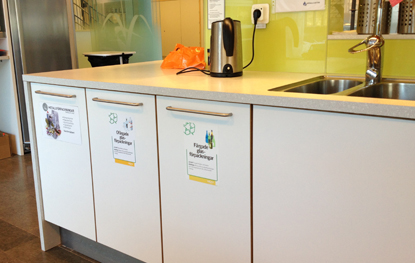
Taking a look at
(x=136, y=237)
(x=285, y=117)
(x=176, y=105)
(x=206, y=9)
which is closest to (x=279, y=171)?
(x=285, y=117)

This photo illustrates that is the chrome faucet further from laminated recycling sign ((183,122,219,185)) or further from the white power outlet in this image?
laminated recycling sign ((183,122,219,185))

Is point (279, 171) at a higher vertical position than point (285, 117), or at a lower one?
lower

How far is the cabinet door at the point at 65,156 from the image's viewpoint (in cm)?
181

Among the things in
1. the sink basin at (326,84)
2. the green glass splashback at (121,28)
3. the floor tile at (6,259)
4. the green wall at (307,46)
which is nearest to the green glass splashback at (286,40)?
the green wall at (307,46)

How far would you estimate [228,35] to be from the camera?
5.53ft

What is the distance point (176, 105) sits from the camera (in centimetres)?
146

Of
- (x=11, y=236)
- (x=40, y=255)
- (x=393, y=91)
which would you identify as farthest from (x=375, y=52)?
(x=11, y=236)

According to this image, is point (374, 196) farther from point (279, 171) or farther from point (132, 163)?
point (132, 163)

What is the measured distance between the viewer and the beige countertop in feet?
3.46

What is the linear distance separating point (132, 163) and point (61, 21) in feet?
9.59

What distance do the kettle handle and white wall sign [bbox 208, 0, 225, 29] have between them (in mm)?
410


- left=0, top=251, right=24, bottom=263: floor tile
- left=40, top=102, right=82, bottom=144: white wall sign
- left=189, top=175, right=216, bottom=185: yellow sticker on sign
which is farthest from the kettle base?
left=0, top=251, right=24, bottom=263: floor tile

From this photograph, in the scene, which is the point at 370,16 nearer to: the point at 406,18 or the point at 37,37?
the point at 406,18

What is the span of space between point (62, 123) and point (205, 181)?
810mm
